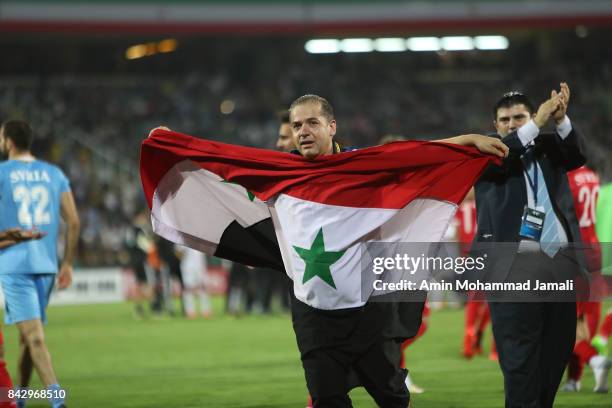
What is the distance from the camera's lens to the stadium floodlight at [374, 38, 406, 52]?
35.9 m

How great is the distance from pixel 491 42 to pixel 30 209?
97.6 feet

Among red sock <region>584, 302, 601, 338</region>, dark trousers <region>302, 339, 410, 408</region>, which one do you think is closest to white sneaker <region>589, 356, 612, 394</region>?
red sock <region>584, 302, 601, 338</region>

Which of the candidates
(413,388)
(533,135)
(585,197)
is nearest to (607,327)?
(585,197)

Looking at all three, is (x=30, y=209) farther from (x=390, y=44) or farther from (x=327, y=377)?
(x=390, y=44)

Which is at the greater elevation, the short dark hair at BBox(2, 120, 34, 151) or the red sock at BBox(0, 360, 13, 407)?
the short dark hair at BBox(2, 120, 34, 151)

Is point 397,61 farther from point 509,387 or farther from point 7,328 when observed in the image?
point 509,387

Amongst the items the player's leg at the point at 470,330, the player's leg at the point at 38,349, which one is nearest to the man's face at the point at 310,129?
the player's leg at the point at 38,349

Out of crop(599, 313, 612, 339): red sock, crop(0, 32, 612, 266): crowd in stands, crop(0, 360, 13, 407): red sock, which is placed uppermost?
crop(0, 32, 612, 266): crowd in stands

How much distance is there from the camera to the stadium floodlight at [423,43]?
3522cm

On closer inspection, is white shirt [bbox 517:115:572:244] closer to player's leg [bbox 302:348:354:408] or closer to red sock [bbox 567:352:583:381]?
player's leg [bbox 302:348:354:408]

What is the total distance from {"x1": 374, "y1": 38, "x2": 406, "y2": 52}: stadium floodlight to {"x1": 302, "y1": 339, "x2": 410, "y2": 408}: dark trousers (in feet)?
102

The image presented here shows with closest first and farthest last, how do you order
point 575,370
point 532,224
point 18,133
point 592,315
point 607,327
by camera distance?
point 532,224
point 18,133
point 575,370
point 607,327
point 592,315

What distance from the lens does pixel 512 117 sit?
264 inches

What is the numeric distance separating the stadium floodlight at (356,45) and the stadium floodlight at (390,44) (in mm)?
238
